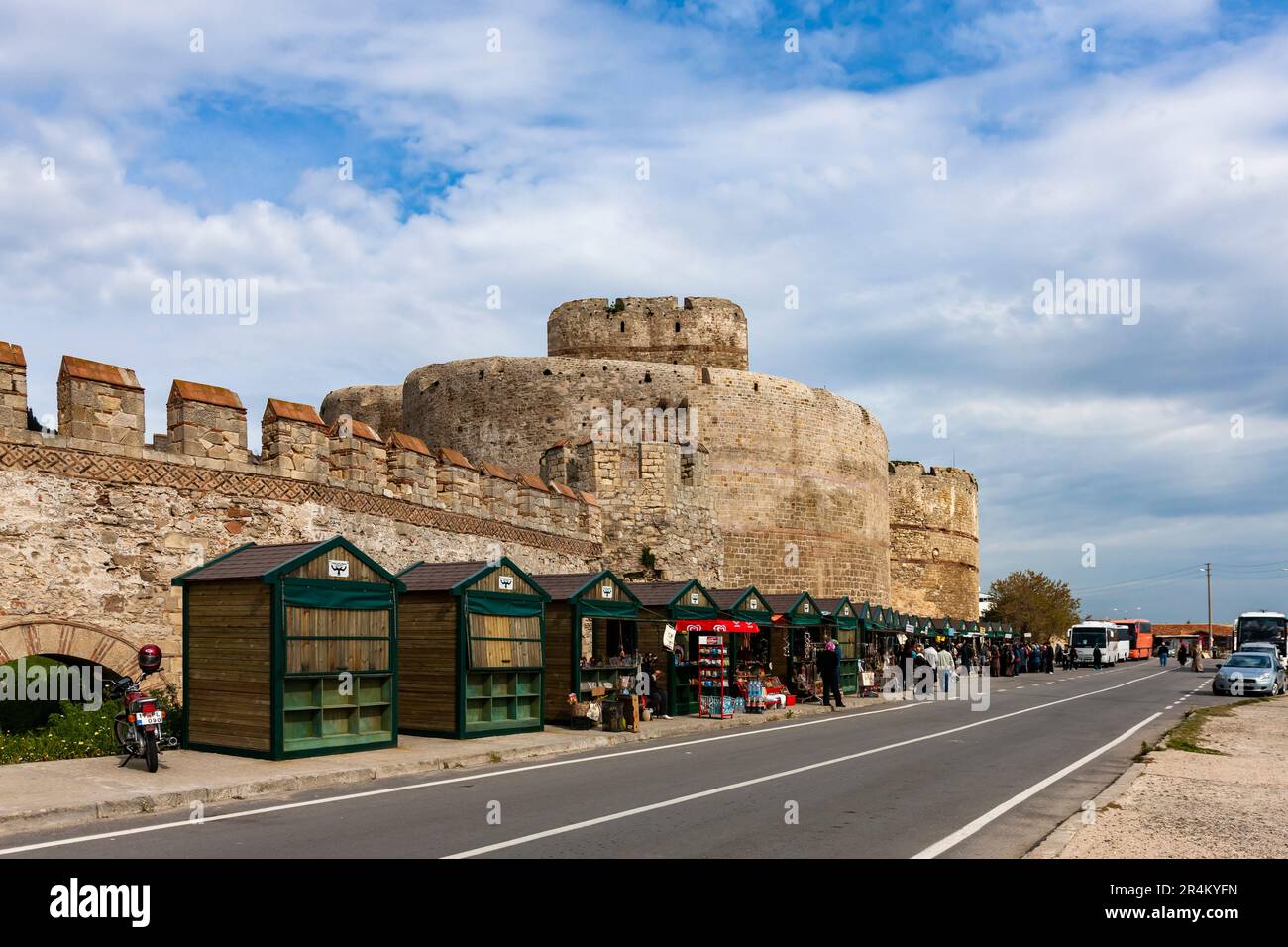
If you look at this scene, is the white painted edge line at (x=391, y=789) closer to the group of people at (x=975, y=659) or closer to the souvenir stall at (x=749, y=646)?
the souvenir stall at (x=749, y=646)

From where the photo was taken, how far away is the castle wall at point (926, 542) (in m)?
69.1

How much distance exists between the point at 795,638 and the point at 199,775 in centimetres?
2008

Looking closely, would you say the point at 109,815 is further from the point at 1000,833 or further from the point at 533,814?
the point at 1000,833

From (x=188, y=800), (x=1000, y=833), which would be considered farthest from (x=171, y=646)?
(x=1000, y=833)

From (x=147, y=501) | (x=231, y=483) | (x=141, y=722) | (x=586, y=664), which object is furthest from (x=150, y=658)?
(x=586, y=664)

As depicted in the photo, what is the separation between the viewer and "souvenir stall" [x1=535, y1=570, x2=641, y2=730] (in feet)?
65.9

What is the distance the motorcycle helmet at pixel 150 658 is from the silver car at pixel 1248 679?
29228 millimetres

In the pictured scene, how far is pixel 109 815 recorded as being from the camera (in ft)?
34.7

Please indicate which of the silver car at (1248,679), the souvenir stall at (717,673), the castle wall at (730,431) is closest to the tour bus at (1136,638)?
the castle wall at (730,431)

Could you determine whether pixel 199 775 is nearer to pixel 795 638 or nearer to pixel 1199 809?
pixel 1199 809

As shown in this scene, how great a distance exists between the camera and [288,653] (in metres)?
14.6

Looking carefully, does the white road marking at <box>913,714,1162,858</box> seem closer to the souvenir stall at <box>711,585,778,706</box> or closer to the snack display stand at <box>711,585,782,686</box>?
the souvenir stall at <box>711,585,778,706</box>

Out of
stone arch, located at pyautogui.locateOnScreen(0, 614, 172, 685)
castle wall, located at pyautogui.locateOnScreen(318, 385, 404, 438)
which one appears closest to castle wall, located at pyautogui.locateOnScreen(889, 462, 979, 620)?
castle wall, located at pyautogui.locateOnScreen(318, 385, 404, 438)
